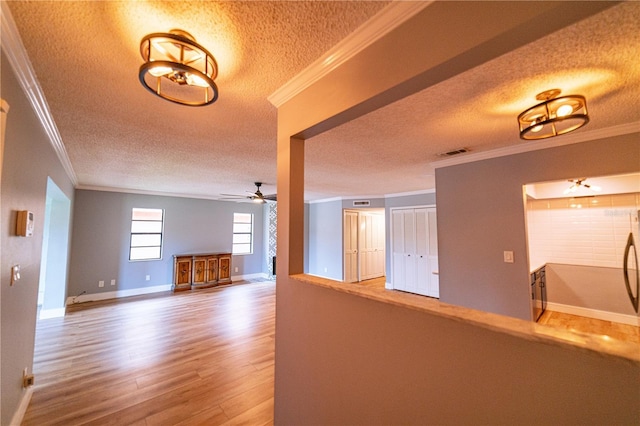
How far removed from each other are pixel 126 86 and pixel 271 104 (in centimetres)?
97

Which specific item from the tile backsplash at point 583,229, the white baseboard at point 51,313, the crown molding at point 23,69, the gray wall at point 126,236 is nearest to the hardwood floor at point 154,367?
the white baseboard at point 51,313

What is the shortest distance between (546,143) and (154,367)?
4972mm

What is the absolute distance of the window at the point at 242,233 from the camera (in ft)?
24.5

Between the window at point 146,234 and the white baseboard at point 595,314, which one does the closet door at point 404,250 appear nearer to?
the white baseboard at point 595,314

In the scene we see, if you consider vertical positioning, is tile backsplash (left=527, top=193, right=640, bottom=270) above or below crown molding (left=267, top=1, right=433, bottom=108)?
below

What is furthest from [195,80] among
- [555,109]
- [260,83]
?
[555,109]

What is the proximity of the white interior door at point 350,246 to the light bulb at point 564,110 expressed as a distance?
5394mm

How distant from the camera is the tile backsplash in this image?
12.8 ft

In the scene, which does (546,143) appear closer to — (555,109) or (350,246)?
(555,109)

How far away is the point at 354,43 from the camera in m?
1.25

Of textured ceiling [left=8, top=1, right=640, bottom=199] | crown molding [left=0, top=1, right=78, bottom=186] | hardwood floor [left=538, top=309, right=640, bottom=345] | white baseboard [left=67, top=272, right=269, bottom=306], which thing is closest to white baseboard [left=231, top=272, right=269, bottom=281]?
white baseboard [left=67, top=272, right=269, bottom=306]

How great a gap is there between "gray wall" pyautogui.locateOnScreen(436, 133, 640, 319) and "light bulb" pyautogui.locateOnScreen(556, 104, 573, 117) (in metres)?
1.10

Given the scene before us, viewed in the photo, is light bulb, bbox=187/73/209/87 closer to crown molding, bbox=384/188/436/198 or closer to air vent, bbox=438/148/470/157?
air vent, bbox=438/148/470/157

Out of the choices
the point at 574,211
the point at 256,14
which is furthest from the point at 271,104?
the point at 574,211
